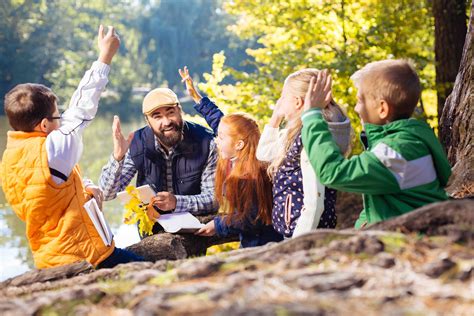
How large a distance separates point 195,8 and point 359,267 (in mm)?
72584

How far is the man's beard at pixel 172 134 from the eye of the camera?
15.4ft

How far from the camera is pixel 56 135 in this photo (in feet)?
11.8

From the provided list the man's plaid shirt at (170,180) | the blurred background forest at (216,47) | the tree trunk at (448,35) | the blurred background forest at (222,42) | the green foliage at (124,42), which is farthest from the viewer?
the green foliage at (124,42)

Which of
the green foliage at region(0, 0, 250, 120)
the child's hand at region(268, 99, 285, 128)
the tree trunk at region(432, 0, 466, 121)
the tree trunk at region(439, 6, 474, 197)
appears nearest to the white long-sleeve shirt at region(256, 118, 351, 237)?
the child's hand at region(268, 99, 285, 128)

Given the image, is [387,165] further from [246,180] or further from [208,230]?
[208,230]

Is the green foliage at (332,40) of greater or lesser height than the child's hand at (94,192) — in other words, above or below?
above

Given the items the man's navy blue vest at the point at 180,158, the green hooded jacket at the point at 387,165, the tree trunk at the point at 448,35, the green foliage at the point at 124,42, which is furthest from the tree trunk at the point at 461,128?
the green foliage at the point at 124,42

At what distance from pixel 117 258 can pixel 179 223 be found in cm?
65

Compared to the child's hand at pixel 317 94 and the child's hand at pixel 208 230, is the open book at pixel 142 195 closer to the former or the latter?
the child's hand at pixel 208 230

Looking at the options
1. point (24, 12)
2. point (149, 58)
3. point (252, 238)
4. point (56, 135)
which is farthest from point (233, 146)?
point (149, 58)

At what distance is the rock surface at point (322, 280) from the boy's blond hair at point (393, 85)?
0.54 m

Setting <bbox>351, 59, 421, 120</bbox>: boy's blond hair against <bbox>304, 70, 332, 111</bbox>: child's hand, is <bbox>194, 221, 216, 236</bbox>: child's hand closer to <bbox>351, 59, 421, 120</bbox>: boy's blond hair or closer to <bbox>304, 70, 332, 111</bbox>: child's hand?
<bbox>304, 70, 332, 111</bbox>: child's hand

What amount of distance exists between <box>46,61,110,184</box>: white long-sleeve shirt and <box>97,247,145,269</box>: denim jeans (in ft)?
1.71

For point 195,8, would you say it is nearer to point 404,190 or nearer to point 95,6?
point 95,6
